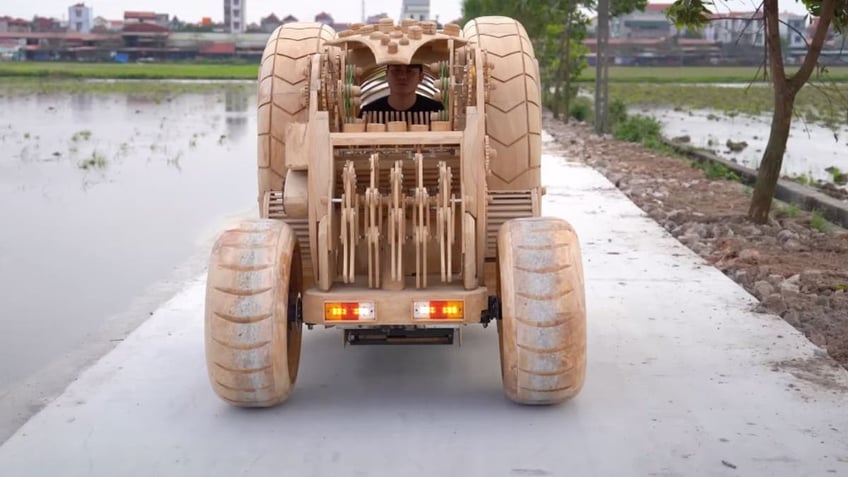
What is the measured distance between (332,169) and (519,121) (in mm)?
1813

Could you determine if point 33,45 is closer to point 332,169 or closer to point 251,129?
point 251,129

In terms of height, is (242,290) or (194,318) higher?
(242,290)

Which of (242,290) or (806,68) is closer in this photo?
(242,290)

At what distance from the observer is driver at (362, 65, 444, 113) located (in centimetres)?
874

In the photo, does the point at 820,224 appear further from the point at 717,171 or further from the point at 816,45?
the point at 717,171

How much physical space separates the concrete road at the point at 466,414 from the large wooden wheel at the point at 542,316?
9.4 inches

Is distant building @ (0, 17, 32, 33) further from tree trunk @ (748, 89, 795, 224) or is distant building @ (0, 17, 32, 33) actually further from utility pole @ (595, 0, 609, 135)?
tree trunk @ (748, 89, 795, 224)

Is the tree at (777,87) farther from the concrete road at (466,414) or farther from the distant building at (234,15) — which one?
the distant building at (234,15)

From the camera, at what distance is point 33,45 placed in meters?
130

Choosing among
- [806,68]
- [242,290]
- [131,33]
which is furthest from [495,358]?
[131,33]

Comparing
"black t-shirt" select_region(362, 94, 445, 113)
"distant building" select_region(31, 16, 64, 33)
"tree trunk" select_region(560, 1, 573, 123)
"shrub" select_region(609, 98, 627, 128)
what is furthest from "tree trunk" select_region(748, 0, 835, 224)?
"distant building" select_region(31, 16, 64, 33)

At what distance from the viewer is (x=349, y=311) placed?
24.2ft

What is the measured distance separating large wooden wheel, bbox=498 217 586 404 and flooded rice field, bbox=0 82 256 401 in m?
3.47

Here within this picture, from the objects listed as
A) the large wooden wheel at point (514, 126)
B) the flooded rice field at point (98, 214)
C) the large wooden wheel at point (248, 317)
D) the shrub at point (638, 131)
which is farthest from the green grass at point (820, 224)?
the shrub at point (638, 131)
